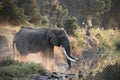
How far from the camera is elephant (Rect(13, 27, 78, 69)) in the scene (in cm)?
2112

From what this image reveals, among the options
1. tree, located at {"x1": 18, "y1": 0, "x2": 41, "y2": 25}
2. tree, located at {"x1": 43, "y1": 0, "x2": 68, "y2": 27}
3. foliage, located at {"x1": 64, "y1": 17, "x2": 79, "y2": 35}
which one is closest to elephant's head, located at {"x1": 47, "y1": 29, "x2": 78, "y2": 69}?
tree, located at {"x1": 18, "y1": 0, "x2": 41, "y2": 25}

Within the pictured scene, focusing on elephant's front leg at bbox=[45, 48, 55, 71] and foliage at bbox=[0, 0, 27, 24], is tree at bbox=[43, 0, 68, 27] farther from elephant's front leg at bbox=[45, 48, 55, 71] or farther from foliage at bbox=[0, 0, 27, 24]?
elephant's front leg at bbox=[45, 48, 55, 71]

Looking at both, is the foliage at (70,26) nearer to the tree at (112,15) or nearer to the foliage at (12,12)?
the foliage at (12,12)

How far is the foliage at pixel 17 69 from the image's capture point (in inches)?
629

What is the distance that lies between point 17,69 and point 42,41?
4809 millimetres

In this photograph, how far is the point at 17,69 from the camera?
16922 mm

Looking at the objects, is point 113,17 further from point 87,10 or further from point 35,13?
point 35,13

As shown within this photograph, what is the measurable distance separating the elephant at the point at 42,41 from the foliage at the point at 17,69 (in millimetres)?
2464

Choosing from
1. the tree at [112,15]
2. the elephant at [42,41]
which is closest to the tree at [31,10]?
the elephant at [42,41]

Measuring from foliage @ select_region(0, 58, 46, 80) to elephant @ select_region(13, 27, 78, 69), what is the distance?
246cm

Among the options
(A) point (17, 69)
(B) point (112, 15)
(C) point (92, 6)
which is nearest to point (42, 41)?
(A) point (17, 69)

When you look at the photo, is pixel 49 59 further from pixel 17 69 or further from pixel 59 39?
pixel 17 69

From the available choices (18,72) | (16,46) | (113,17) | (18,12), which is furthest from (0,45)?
(113,17)

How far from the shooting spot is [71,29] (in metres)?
33.9
